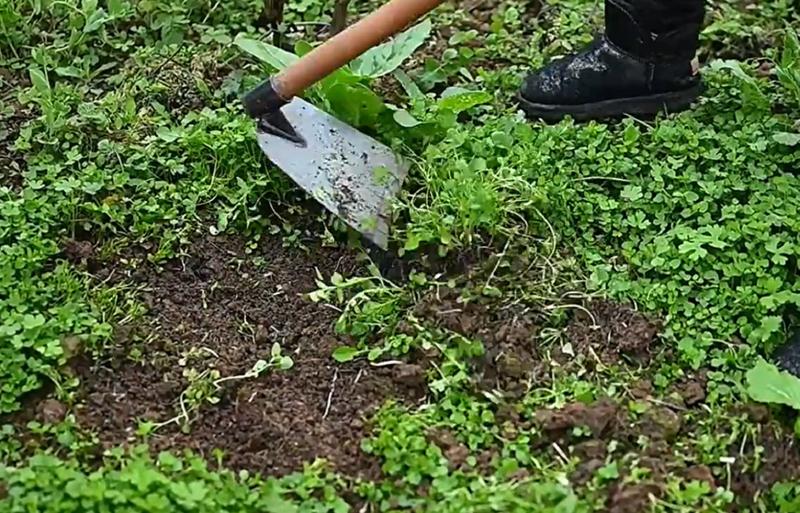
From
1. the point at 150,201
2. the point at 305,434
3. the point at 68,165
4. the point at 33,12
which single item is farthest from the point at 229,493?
the point at 33,12

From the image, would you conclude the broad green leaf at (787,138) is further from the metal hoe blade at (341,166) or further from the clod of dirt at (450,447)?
the clod of dirt at (450,447)

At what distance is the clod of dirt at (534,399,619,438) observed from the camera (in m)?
2.10

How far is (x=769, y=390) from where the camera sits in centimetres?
212

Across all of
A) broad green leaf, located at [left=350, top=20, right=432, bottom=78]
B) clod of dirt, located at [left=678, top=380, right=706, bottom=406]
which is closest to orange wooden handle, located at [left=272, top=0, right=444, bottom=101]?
broad green leaf, located at [left=350, top=20, right=432, bottom=78]

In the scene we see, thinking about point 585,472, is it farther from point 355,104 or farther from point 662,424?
point 355,104

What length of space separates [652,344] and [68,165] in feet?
4.59

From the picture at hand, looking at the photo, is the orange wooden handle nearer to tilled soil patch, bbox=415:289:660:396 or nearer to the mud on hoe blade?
the mud on hoe blade

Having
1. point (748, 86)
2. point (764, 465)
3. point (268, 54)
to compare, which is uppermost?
point (268, 54)

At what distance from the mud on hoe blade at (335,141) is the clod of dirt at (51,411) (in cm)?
74

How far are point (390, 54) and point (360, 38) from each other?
12.5 inches

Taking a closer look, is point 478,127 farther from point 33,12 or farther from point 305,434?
point 33,12

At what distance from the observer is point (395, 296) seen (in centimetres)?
239

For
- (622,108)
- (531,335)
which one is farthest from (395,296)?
(622,108)

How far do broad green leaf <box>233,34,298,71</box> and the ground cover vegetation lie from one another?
11 mm
